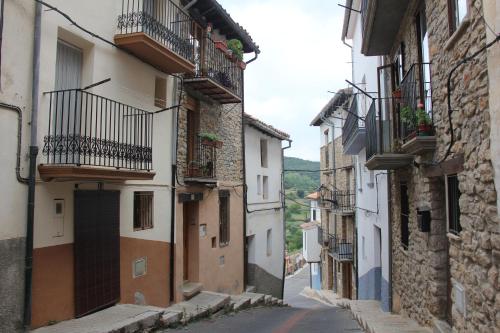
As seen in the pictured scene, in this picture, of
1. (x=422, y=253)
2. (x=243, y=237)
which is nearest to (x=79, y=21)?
(x=422, y=253)

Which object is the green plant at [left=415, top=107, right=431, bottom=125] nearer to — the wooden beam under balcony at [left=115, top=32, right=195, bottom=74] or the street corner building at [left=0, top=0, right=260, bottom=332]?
the street corner building at [left=0, top=0, right=260, bottom=332]

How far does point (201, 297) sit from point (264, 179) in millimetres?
8566

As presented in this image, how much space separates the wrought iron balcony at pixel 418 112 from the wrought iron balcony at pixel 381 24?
4.80ft

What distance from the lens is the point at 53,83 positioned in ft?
22.4

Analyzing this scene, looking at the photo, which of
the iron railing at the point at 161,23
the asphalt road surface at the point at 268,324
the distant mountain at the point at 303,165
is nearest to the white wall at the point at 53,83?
the iron railing at the point at 161,23

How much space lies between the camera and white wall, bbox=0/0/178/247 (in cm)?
600

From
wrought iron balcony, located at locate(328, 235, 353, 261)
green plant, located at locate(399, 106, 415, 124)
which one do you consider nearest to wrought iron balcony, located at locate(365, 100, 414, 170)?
green plant, located at locate(399, 106, 415, 124)

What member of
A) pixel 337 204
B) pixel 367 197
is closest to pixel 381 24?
pixel 367 197

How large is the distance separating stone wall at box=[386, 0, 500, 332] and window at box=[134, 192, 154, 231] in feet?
17.8

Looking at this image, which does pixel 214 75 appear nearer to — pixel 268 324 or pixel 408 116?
pixel 408 116

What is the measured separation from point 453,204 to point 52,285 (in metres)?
6.01

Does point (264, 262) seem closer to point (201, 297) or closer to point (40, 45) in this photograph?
point (201, 297)

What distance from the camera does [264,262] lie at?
18.0m

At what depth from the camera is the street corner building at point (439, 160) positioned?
14.0 ft
